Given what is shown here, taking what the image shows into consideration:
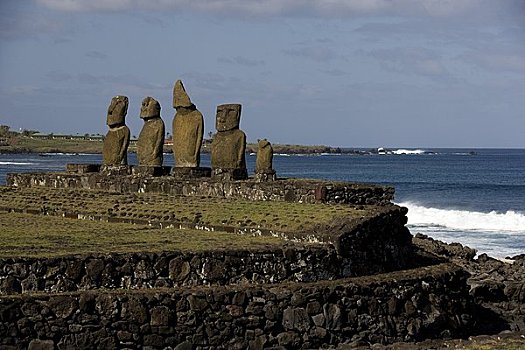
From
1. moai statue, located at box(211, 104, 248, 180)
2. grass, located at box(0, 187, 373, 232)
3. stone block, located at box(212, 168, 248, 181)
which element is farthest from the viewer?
moai statue, located at box(211, 104, 248, 180)

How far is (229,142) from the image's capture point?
26.2 m

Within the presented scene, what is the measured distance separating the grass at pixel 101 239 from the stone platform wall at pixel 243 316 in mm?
1120

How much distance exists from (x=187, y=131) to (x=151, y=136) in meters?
1.38

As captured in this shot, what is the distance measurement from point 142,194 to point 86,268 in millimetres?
10339

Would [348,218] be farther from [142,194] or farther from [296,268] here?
[142,194]

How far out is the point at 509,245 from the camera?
1574 inches

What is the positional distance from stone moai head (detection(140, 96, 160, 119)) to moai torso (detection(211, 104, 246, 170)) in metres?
2.27

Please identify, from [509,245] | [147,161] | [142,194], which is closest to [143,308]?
[142,194]

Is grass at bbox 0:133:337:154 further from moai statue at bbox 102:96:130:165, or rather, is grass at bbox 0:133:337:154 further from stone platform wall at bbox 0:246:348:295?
stone platform wall at bbox 0:246:348:295

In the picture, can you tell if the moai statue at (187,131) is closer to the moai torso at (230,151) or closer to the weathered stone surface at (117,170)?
the moai torso at (230,151)

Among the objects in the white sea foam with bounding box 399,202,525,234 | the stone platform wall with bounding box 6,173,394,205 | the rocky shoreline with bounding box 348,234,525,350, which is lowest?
the white sea foam with bounding box 399,202,525,234

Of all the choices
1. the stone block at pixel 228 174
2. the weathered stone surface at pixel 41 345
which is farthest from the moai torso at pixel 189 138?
the weathered stone surface at pixel 41 345

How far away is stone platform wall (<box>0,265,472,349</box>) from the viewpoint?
47.8ft

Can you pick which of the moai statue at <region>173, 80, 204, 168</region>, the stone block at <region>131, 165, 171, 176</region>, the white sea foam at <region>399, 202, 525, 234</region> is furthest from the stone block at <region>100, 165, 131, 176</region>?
the white sea foam at <region>399, 202, 525, 234</region>
